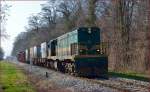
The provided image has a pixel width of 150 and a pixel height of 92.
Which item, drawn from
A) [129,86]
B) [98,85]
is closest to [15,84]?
[98,85]

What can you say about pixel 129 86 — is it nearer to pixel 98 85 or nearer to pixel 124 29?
pixel 98 85

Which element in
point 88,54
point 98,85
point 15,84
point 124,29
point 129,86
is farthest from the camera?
point 124,29

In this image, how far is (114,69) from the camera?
127 ft

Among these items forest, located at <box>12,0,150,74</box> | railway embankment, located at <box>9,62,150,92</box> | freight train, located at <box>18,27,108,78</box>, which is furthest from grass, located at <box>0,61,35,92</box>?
forest, located at <box>12,0,150,74</box>

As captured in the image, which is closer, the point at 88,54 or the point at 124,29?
the point at 88,54

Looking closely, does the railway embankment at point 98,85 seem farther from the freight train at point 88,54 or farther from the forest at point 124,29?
the forest at point 124,29

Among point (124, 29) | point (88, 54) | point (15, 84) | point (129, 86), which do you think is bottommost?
point (15, 84)

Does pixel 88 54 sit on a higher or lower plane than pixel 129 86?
higher

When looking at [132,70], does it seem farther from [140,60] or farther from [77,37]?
[77,37]

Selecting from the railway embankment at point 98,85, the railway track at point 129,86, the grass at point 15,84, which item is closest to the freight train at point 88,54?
the railway embankment at point 98,85

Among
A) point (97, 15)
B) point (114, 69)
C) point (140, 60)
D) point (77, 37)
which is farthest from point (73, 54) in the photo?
point (97, 15)

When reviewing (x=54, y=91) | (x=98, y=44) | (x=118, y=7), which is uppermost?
(x=118, y=7)

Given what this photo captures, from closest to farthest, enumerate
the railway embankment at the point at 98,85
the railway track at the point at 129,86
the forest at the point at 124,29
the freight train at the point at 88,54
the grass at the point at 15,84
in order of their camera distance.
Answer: the railway track at the point at 129,86 < the railway embankment at the point at 98,85 < the grass at the point at 15,84 < the freight train at the point at 88,54 < the forest at the point at 124,29

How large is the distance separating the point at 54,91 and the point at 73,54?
35.0 feet
